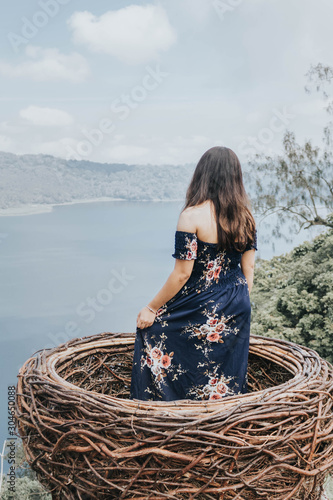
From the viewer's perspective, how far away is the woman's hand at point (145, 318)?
163 cm

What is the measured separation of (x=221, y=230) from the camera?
153 centimetres

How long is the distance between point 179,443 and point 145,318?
581 mm

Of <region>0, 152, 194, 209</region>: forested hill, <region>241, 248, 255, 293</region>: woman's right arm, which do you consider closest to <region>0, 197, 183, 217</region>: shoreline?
<region>0, 152, 194, 209</region>: forested hill

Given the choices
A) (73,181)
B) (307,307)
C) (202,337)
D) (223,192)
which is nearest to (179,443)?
(202,337)

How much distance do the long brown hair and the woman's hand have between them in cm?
33

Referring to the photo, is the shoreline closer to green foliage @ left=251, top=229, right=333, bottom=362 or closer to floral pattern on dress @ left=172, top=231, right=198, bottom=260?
green foliage @ left=251, top=229, right=333, bottom=362

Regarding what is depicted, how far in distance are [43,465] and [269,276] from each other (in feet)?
14.3

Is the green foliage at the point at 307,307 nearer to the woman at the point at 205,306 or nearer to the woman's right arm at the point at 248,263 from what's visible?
the woman's right arm at the point at 248,263

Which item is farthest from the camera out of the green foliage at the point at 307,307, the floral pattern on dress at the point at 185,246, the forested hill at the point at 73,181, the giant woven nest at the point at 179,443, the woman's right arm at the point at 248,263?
the forested hill at the point at 73,181

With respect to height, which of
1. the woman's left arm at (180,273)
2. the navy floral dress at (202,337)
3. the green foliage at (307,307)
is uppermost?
the woman's left arm at (180,273)

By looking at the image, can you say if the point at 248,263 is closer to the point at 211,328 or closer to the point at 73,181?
the point at 211,328

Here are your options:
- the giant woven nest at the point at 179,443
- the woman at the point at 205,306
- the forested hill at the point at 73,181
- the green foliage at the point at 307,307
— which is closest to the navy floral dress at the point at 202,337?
the woman at the point at 205,306

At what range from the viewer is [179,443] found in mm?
1100

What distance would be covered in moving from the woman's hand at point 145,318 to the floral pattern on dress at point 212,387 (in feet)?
0.83
